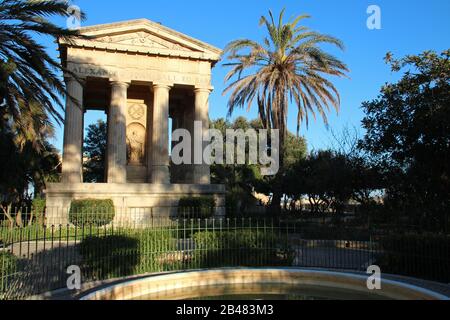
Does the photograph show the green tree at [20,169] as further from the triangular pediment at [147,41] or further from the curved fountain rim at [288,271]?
the curved fountain rim at [288,271]

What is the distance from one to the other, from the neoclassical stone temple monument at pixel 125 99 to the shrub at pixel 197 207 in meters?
1.01

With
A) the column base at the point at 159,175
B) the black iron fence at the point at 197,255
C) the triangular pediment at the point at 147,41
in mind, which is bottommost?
the black iron fence at the point at 197,255

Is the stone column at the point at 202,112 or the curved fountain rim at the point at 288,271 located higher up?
the stone column at the point at 202,112

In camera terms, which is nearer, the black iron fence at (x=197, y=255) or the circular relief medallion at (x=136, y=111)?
the black iron fence at (x=197, y=255)

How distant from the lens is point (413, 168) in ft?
56.9

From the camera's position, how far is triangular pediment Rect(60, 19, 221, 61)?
25.3 metres

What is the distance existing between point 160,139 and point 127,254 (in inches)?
653

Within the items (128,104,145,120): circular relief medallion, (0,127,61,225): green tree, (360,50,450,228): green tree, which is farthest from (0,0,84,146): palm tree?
(128,104,145,120): circular relief medallion

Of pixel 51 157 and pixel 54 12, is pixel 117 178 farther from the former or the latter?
pixel 54 12

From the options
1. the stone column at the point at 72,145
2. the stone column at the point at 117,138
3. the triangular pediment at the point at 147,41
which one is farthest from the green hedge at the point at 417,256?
the triangular pediment at the point at 147,41

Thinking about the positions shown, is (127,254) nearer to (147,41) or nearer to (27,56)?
(27,56)

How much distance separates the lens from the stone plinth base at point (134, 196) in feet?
75.0

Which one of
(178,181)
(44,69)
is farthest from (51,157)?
(44,69)

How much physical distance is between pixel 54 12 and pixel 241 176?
32.1 metres
